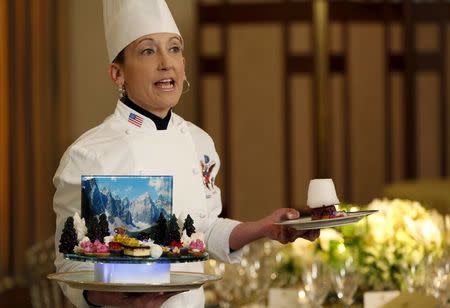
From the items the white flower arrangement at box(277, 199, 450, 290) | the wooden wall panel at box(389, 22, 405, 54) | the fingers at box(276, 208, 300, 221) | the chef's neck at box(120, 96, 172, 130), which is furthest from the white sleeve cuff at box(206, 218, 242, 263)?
the wooden wall panel at box(389, 22, 405, 54)

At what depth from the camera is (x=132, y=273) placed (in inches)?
82.7

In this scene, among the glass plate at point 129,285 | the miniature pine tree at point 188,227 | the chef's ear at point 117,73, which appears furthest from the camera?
the chef's ear at point 117,73

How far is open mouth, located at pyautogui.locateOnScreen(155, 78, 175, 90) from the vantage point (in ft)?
7.66

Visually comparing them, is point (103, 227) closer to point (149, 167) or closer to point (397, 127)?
point (149, 167)

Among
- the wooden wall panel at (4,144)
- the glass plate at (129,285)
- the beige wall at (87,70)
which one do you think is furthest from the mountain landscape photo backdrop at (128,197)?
the beige wall at (87,70)

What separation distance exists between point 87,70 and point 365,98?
216 cm

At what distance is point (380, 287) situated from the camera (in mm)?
3979

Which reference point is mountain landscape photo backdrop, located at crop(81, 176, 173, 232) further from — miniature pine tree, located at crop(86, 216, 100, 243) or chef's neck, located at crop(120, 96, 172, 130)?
chef's neck, located at crop(120, 96, 172, 130)

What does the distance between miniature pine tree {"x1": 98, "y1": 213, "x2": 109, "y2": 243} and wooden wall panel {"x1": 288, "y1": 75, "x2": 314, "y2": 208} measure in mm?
6836

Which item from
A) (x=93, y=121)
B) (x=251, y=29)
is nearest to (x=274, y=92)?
(x=251, y=29)

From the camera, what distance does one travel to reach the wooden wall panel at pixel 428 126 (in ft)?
30.0

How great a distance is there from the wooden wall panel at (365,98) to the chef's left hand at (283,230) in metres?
6.62

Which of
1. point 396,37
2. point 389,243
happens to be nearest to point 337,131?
point 396,37

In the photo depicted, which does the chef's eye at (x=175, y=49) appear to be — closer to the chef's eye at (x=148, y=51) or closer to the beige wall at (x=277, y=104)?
the chef's eye at (x=148, y=51)
